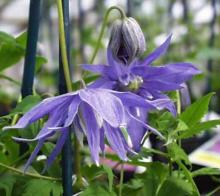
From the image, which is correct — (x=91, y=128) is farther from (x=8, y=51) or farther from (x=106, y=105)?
(x=8, y=51)

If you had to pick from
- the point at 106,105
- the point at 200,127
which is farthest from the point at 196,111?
the point at 106,105

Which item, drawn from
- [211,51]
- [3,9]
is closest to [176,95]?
[211,51]

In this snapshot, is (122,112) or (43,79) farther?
(43,79)

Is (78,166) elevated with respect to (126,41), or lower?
lower

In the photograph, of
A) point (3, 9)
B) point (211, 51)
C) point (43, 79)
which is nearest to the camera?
point (211, 51)

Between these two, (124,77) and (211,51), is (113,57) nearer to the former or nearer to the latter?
(124,77)

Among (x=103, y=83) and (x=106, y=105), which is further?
(x=103, y=83)

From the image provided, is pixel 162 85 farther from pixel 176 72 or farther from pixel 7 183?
pixel 7 183
